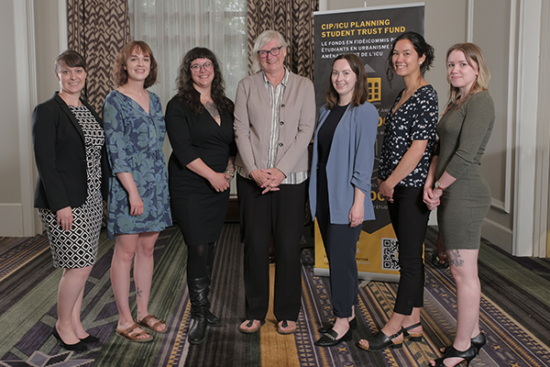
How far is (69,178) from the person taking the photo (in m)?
1.95

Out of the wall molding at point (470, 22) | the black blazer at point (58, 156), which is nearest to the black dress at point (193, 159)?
the black blazer at point (58, 156)

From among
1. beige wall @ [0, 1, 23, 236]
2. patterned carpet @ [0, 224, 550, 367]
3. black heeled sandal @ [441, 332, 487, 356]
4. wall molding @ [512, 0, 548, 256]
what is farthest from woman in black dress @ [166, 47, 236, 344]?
beige wall @ [0, 1, 23, 236]

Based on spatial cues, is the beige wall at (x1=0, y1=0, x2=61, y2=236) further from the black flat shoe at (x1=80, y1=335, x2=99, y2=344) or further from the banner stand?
the banner stand

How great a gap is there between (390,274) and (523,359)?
1.18 m

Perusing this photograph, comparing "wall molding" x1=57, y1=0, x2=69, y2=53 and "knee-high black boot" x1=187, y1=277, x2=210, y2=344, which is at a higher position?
"wall molding" x1=57, y1=0, x2=69, y2=53

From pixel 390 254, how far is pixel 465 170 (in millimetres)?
1471

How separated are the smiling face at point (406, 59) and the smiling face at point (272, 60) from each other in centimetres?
56

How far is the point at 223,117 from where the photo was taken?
223 cm

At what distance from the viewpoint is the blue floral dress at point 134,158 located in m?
2.03

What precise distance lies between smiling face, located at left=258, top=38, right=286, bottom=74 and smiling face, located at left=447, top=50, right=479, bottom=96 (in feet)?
2.58

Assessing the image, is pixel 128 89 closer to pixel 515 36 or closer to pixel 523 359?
pixel 523 359

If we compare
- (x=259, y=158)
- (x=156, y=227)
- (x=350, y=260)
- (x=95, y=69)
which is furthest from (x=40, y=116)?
(x=95, y=69)

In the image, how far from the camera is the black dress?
A: 7.02 feet

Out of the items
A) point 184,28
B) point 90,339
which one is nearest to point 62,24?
point 184,28
